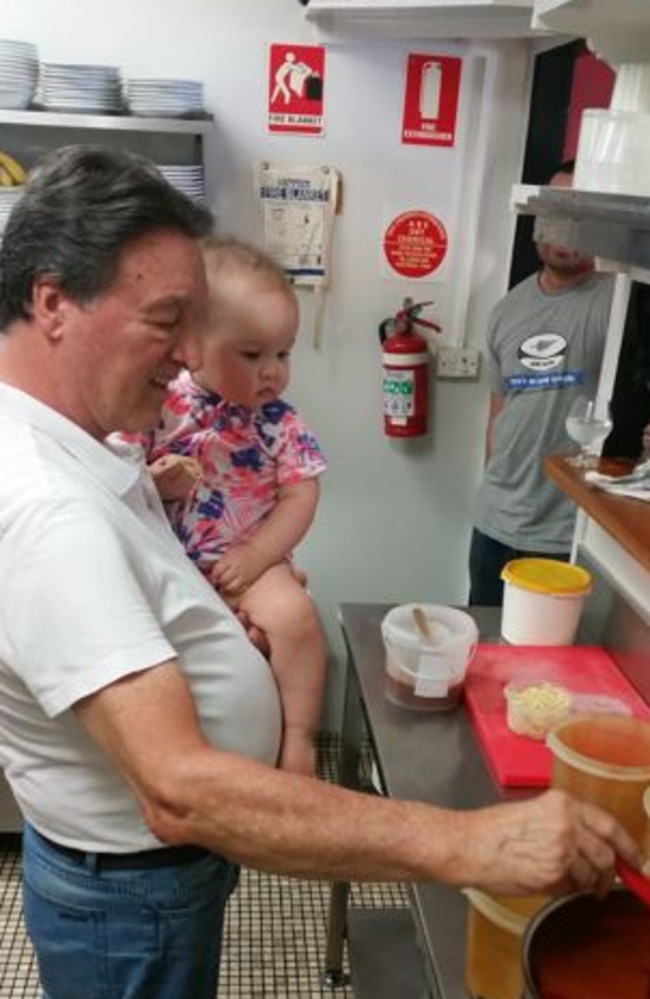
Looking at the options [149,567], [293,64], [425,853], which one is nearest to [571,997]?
[425,853]

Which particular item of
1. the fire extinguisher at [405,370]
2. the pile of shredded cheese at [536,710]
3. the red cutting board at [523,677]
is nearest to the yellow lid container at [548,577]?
the red cutting board at [523,677]

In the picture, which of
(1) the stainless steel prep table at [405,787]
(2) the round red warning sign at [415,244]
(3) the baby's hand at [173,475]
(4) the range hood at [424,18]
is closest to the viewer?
(1) the stainless steel prep table at [405,787]

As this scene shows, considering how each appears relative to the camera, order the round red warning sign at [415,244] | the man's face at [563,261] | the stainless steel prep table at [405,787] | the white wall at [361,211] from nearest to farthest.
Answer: the stainless steel prep table at [405,787] → the white wall at [361,211] → the man's face at [563,261] → the round red warning sign at [415,244]

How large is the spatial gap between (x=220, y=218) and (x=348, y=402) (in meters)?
0.67

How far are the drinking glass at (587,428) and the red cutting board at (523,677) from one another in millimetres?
375

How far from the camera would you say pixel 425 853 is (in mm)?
781

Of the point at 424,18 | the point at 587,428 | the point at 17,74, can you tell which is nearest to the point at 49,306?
the point at 587,428

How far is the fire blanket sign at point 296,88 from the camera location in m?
2.49

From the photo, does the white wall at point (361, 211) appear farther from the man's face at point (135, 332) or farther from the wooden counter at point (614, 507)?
the man's face at point (135, 332)

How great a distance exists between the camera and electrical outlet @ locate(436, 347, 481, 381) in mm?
2793

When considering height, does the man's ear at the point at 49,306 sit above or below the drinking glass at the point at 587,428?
above

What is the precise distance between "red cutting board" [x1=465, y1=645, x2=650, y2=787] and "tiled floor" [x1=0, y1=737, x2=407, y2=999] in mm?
1050

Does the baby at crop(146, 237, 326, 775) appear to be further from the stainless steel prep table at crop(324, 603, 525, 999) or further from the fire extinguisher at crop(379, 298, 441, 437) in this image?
the fire extinguisher at crop(379, 298, 441, 437)

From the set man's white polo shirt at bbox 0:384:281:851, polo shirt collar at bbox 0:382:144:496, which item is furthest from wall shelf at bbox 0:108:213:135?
polo shirt collar at bbox 0:382:144:496
